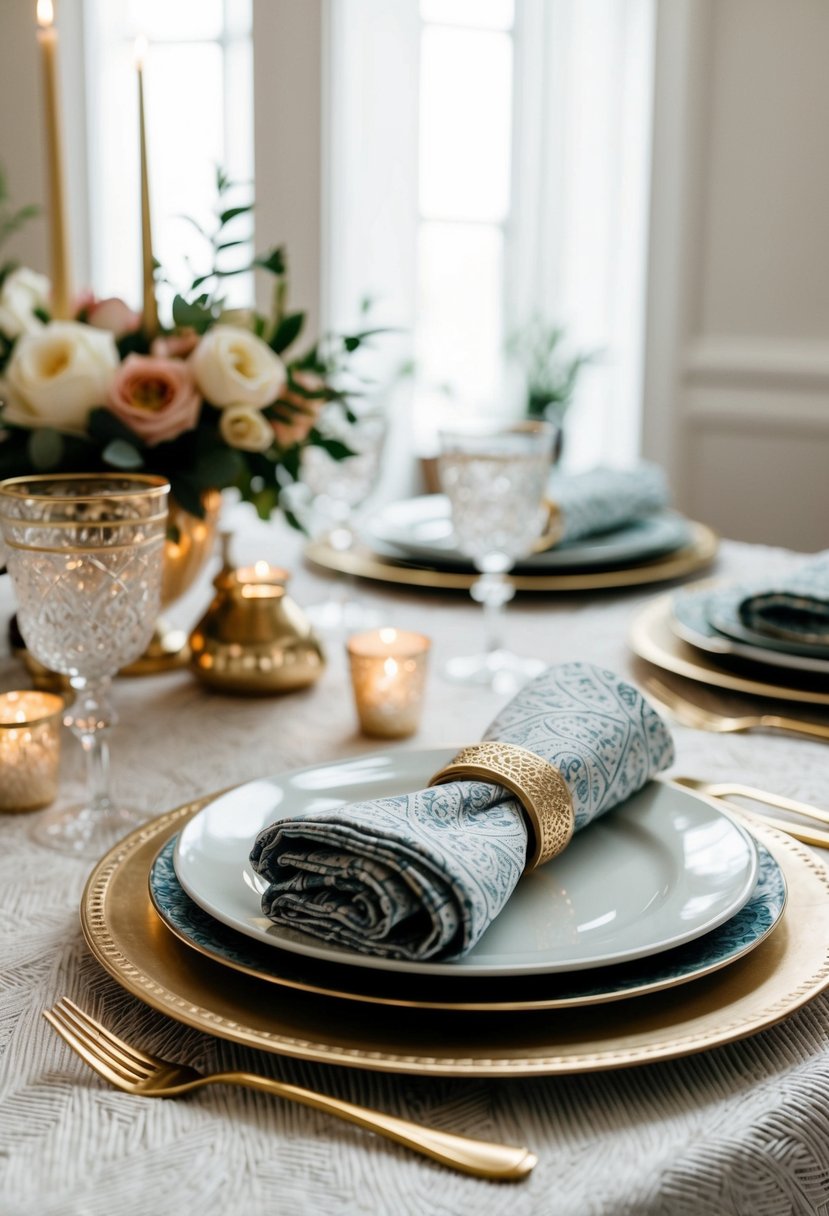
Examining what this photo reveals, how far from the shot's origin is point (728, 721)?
979 mm

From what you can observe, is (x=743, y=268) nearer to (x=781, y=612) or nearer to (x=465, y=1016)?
(x=781, y=612)

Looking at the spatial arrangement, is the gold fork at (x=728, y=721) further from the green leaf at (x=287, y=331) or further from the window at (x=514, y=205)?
the window at (x=514, y=205)

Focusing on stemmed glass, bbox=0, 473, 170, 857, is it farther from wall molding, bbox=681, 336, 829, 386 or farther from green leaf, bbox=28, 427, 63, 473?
wall molding, bbox=681, 336, 829, 386

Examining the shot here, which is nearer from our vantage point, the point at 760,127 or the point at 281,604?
the point at 281,604

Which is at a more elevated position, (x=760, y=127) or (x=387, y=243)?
Answer: (x=760, y=127)

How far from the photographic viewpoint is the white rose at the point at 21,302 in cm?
109

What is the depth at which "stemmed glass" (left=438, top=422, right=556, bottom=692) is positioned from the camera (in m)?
1.10

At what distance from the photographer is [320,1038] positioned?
50cm

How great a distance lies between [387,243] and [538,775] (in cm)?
292

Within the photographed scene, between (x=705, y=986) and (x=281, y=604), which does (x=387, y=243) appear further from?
(x=705, y=986)

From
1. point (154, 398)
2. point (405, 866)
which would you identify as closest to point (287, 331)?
point (154, 398)

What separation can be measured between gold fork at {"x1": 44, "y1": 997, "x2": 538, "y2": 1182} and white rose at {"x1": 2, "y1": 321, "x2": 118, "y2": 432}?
55cm

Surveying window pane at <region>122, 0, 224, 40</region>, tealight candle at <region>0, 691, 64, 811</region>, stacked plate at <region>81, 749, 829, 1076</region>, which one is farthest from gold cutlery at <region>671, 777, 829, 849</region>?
window pane at <region>122, 0, 224, 40</region>

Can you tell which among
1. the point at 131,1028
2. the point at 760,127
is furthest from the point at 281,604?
the point at 760,127
